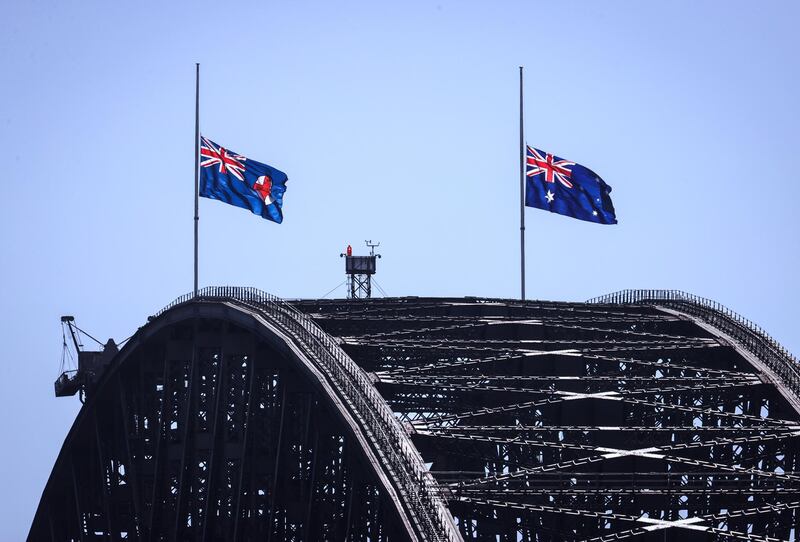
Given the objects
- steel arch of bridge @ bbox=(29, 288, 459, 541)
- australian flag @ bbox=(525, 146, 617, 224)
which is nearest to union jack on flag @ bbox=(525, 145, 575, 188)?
australian flag @ bbox=(525, 146, 617, 224)

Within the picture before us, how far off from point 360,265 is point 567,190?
16.1 m

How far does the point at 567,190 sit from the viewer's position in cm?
9169

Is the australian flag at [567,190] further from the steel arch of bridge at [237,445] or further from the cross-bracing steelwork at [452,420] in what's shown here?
the steel arch of bridge at [237,445]

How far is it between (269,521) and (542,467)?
49.8 ft

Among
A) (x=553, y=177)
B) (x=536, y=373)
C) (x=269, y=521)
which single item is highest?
(x=553, y=177)

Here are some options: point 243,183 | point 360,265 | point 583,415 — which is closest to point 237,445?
point 243,183

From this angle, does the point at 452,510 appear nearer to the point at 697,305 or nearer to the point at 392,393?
the point at 392,393

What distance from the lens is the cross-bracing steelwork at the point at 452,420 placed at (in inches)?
2630

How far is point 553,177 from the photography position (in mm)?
91750

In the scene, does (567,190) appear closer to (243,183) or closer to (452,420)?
(243,183)

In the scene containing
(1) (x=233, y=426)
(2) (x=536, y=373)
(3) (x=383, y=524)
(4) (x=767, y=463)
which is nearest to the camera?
(3) (x=383, y=524)

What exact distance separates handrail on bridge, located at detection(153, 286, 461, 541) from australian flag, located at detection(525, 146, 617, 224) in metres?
12.9

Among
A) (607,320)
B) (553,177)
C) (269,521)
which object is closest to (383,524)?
(269,521)

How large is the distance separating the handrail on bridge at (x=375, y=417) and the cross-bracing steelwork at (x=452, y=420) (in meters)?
0.08
